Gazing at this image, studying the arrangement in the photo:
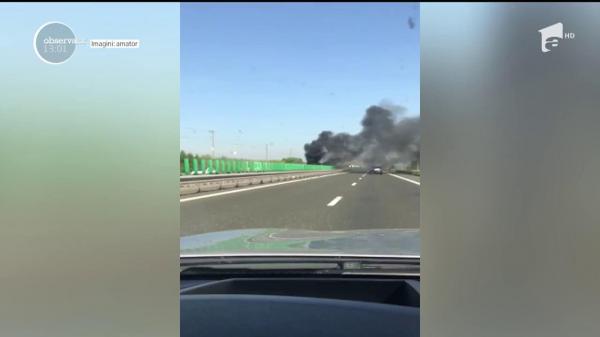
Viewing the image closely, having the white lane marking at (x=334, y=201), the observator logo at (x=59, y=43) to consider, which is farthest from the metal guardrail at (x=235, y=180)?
the observator logo at (x=59, y=43)

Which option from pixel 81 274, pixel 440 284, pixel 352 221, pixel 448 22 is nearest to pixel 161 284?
pixel 81 274

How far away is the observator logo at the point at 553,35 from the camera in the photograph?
1146 mm

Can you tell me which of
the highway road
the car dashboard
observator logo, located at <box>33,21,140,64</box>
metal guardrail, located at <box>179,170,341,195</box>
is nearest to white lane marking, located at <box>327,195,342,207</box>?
the highway road

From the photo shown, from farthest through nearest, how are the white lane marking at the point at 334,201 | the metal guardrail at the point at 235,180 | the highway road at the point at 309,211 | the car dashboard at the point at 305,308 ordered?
the metal guardrail at the point at 235,180, the white lane marking at the point at 334,201, the highway road at the point at 309,211, the car dashboard at the point at 305,308

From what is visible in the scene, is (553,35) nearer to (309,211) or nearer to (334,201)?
(309,211)

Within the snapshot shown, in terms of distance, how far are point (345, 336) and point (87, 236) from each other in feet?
3.53

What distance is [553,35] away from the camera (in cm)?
115

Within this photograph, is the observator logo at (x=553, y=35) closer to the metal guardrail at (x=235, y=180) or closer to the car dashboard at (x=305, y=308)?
the car dashboard at (x=305, y=308)

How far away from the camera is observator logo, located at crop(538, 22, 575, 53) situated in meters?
1.15

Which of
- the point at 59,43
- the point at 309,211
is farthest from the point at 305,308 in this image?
the point at 309,211

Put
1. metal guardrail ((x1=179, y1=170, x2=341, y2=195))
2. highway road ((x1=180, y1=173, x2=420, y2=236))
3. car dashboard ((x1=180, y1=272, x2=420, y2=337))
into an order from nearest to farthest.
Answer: car dashboard ((x1=180, y1=272, x2=420, y2=337)) < highway road ((x1=180, y1=173, x2=420, y2=236)) < metal guardrail ((x1=179, y1=170, x2=341, y2=195))

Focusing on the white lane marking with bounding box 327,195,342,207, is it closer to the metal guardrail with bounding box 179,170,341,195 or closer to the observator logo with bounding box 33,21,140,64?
the metal guardrail with bounding box 179,170,341,195

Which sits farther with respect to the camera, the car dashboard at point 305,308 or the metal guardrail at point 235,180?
the metal guardrail at point 235,180

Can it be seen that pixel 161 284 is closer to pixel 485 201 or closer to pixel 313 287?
pixel 485 201
